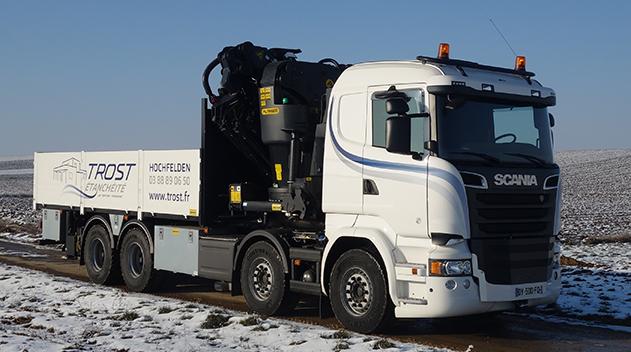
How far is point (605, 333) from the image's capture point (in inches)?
397

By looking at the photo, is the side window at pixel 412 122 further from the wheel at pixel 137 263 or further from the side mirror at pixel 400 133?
the wheel at pixel 137 263

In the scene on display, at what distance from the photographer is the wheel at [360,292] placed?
956 centimetres

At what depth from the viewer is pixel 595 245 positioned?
2261cm

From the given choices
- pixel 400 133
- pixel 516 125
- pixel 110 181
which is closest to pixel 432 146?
pixel 400 133

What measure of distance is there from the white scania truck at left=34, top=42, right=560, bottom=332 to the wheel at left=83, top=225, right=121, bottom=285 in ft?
6.59

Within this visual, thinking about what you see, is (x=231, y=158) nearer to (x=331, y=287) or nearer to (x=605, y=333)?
(x=331, y=287)

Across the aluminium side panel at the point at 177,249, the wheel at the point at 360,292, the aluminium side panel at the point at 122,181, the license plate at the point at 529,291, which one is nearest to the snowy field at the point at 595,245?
the license plate at the point at 529,291

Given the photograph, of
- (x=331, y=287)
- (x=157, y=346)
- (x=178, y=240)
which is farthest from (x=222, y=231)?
(x=157, y=346)

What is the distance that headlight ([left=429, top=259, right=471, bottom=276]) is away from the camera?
8.97 metres

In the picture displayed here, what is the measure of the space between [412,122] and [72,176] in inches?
362

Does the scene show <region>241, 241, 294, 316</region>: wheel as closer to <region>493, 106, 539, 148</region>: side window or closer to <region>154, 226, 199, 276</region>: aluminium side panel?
<region>154, 226, 199, 276</region>: aluminium side panel

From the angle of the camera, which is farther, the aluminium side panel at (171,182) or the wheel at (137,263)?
the wheel at (137,263)

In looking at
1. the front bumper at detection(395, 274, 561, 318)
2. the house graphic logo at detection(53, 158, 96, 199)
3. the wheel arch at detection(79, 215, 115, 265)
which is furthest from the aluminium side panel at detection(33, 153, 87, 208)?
the front bumper at detection(395, 274, 561, 318)

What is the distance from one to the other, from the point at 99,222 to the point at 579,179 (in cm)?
6368
